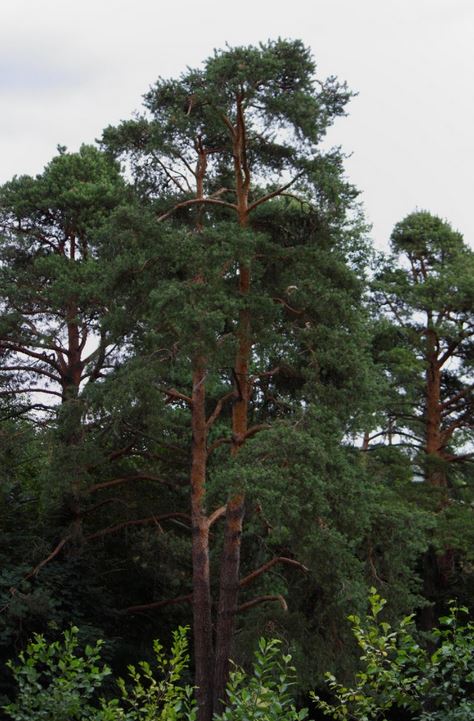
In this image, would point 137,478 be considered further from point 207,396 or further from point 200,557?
point 200,557

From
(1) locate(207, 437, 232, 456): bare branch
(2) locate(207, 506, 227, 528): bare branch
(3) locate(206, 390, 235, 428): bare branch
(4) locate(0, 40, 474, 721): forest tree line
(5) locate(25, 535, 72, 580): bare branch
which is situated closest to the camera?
(4) locate(0, 40, 474, 721): forest tree line

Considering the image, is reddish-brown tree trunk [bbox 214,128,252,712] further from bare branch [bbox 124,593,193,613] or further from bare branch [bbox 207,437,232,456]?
bare branch [bbox 124,593,193,613]

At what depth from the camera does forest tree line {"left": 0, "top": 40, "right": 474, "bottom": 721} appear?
49.2 ft

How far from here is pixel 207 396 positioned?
1853 centimetres

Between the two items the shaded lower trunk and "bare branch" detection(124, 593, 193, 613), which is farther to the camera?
"bare branch" detection(124, 593, 193, 613)

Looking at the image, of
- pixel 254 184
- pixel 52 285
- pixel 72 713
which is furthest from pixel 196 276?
pixel 72 713

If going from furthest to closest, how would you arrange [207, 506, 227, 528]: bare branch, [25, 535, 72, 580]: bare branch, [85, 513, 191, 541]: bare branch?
1. [85, 513, 191, 541]: bare branch
2. [25, 535, 72, 580]: bare branch
3. [207, 506, 227, 528]: bare branch

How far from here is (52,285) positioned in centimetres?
1927

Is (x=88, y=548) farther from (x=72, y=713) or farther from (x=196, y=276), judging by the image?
(x=72, y=713)

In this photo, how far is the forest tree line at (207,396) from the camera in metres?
15.0

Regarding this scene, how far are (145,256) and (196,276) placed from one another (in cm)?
100

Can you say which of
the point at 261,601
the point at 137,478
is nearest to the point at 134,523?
the point at 137,478

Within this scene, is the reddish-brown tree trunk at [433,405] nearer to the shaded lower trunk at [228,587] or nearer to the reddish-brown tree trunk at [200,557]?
the reddish-brown tree trunk at [200,557]

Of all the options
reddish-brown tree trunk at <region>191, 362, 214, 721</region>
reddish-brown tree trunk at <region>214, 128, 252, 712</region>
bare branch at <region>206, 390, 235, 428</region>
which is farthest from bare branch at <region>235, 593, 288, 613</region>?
Answer: bare branch at <region>206, 390, 235, 428</region>
